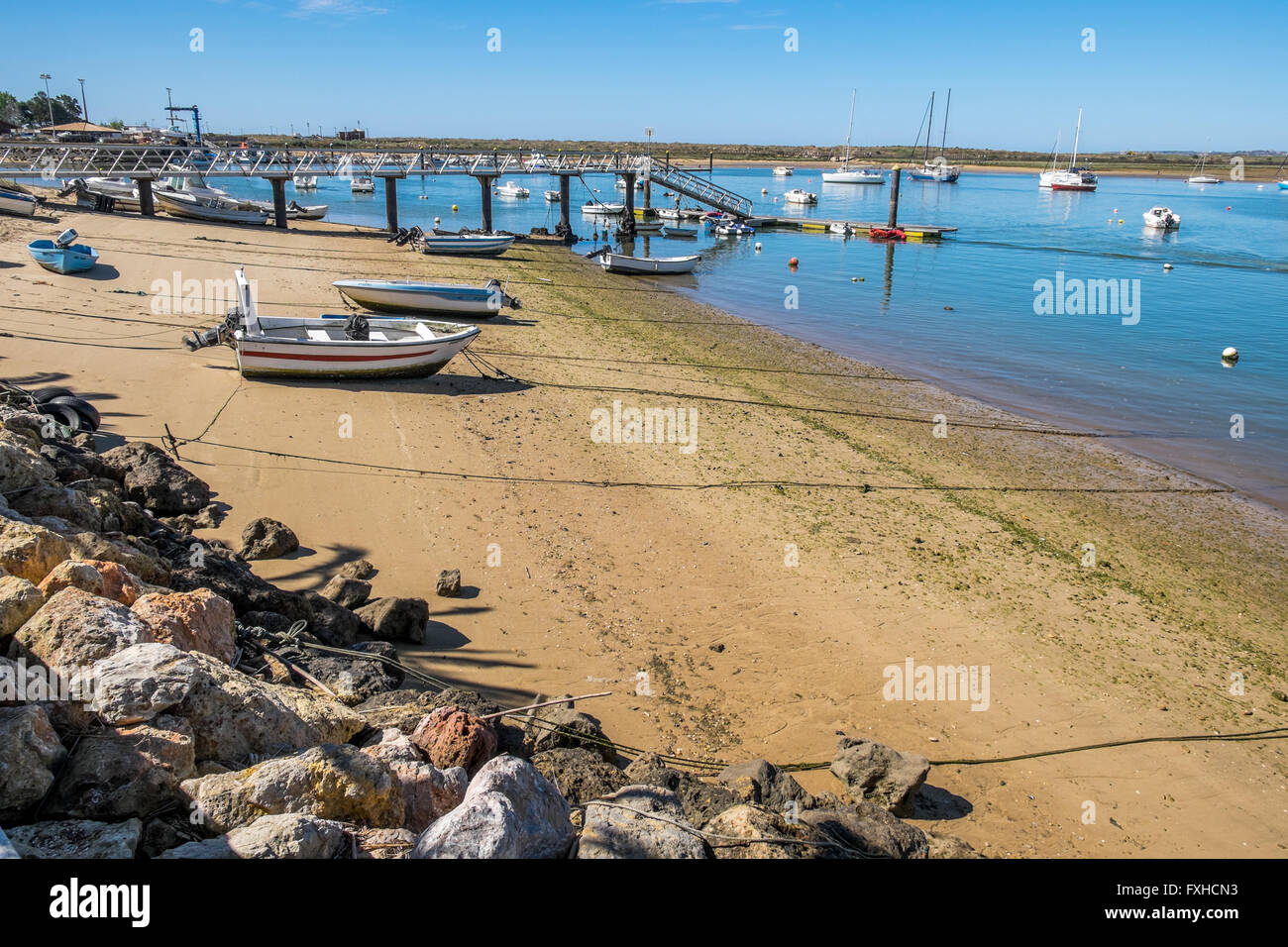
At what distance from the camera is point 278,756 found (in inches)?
202

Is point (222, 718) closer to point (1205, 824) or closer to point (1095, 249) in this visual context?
point (1205, 824)

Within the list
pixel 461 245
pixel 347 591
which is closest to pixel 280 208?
pixel 461 245

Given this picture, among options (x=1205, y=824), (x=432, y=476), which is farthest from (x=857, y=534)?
(x=432, y=476)

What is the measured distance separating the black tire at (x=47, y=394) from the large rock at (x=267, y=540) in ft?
16.7

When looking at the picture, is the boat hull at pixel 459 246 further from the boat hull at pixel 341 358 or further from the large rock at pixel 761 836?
the large rock at pixel 761 836

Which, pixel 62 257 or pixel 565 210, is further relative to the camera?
pixel 565 210

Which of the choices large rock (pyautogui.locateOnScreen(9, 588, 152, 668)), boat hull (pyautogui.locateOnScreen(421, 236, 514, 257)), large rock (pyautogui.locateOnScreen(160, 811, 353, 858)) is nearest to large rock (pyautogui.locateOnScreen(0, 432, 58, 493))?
large rock (pyautogui.locateOnScreen(9, 588, 152, 668))

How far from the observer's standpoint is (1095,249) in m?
51.5

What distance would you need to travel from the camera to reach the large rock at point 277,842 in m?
3.83

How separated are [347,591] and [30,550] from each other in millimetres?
3203

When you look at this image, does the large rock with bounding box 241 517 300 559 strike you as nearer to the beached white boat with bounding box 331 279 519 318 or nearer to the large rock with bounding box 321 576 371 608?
the large rock with bounding box 321 576 371 608

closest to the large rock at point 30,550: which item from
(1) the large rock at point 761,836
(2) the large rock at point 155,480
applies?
(2) the large rock at point 155,480

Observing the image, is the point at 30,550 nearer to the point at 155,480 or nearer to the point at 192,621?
the point at 192,621

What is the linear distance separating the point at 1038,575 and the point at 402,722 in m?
8.52
